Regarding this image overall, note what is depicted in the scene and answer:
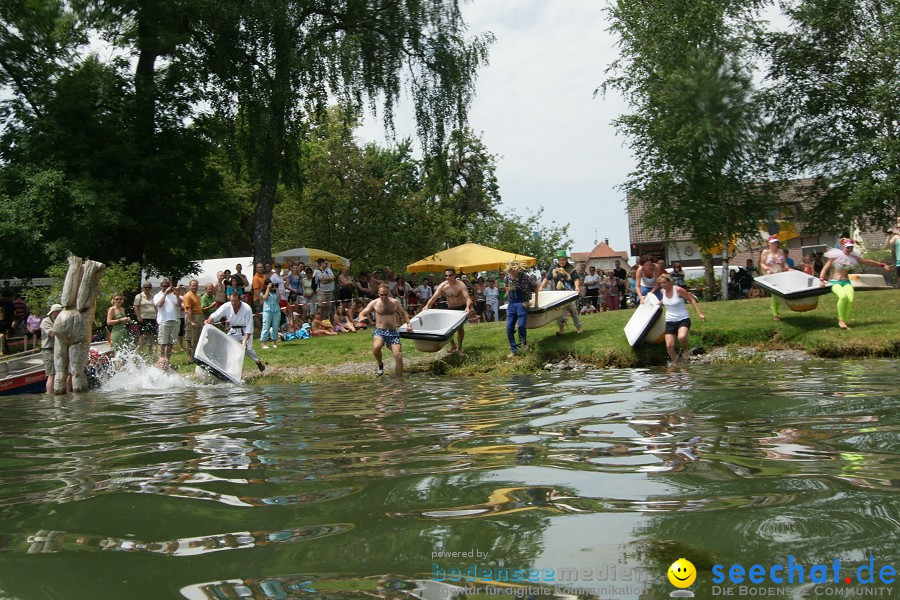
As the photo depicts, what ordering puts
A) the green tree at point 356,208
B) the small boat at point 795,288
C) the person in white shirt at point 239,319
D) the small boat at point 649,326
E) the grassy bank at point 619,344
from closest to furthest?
the grassy bank at point 619,344, the small boat at point 649,326, the small boat at point 795,288, the person in white shirt at point 239,319, the green tree at point 356,208

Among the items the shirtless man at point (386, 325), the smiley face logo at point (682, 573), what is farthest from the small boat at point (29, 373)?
the smiley face logo at point (682, 573)

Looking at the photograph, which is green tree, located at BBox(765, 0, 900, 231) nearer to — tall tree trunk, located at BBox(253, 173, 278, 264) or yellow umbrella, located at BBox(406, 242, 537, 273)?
yellow umbrella, located at BBox(406, 242, 537, 273)

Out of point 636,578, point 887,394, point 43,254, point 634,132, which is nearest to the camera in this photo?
point 636,578

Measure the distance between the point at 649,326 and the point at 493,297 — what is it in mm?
12191

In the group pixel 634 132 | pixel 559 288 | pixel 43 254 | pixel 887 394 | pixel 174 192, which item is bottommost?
pixel 887 394

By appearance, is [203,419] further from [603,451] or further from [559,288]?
[559,288]

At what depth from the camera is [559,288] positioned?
19578 millimetres

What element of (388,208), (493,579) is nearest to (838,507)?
(493,579)

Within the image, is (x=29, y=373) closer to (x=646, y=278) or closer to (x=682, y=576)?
(x=646, y=278)

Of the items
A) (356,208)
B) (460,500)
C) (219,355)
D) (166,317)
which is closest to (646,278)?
(219,355)

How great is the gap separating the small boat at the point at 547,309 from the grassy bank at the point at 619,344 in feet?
1.50

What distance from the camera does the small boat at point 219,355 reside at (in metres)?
14.9

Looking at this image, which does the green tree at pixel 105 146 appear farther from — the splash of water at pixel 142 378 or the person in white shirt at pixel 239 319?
the person in white shirt at pixel 239 319

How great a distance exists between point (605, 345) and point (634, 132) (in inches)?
705
